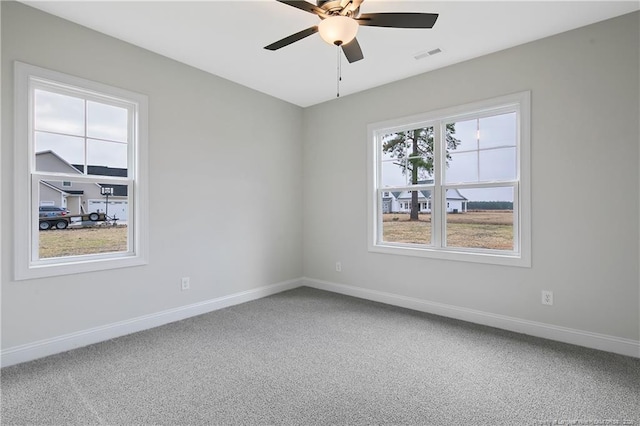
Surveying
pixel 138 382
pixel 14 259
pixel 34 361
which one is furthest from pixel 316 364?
pixel 14 259

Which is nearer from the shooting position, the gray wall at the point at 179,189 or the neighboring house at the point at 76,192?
the gray wall at the point at 179,189

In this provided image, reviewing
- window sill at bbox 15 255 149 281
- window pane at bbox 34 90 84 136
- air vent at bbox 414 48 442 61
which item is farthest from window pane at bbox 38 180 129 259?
air vent at bbox 414 48 442 61

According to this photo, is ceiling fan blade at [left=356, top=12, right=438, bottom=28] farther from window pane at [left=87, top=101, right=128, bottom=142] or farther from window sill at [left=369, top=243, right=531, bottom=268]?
window pane at [left=87, top=101, right=128, bottom=142]

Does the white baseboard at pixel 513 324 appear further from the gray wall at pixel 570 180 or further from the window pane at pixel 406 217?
the window pane at pixel 406 217

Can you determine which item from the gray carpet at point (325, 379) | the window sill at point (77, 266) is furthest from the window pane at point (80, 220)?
the gray carpet at point (325, 379)

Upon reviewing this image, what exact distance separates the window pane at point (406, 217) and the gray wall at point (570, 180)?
307 mm

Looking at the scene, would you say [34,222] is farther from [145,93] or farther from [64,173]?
[145,93]

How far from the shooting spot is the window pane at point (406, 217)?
3744 mm

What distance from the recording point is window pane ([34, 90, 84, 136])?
2.55 metres

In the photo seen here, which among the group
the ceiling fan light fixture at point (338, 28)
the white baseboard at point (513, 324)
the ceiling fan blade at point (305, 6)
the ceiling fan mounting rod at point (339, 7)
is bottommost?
the white baseboard at point (513, 324)

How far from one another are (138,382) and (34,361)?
979 mm

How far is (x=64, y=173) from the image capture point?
267 centimetres

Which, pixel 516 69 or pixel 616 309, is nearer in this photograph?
pixel 616 309

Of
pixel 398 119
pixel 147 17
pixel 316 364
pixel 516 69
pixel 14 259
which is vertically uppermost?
pixel 147 17
